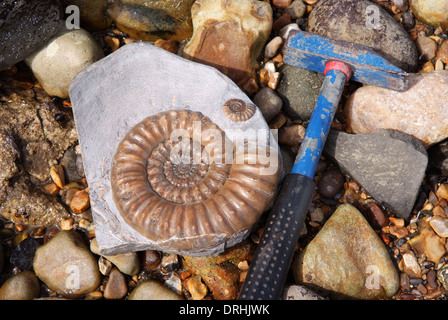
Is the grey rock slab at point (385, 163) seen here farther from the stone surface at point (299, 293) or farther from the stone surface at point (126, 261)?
the stone surface at point (126, 261)

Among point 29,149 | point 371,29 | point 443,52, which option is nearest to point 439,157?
point 443,52

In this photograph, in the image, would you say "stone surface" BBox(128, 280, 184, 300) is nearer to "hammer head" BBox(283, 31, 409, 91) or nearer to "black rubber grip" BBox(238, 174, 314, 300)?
"black rubber grip" BBox(238, 174, 314, 300)

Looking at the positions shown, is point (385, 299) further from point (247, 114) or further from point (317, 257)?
point (247, 114)

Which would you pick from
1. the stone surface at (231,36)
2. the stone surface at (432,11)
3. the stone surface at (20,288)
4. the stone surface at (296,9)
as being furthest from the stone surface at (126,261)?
the stone surface at (432,11)

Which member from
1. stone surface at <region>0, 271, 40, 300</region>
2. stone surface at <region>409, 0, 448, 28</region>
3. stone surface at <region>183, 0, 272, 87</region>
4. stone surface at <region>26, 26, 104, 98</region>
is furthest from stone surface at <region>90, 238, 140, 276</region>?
stone surface at <region>409, 0, 448, 28</region>

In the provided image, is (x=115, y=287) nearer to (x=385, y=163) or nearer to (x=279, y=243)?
(x=279, y=243)

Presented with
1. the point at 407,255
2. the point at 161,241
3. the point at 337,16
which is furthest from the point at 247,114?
the point at 407,255
